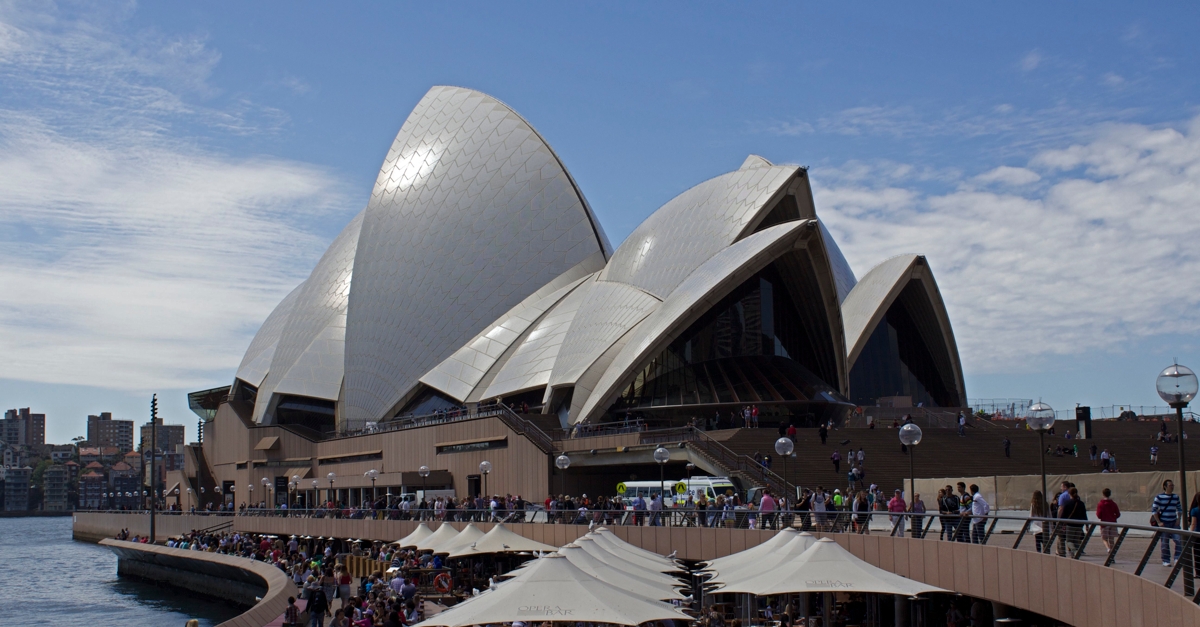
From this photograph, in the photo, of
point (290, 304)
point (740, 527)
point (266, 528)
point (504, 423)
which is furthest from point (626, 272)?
point (290, 304)

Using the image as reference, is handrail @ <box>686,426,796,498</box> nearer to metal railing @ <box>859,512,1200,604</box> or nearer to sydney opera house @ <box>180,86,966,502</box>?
sydney opera house @ <box>180,86,966,502</box>

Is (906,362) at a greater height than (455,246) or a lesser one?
lesser

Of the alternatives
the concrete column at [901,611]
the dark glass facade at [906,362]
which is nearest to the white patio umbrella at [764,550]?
the concrete column at [901,611]

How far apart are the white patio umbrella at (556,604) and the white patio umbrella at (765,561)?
4.60 feet

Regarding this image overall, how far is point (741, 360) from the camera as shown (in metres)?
36.4

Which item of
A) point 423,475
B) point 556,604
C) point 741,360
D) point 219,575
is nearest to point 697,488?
point 741,360

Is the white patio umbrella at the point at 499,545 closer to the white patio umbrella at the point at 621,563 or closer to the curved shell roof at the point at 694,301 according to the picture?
the white patio umbrella at the point at 621,563

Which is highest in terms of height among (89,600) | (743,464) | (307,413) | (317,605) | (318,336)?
Result: (318,336)

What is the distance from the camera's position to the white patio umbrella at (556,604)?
1061 cm

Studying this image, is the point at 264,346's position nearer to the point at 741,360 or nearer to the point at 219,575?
the point at 219,575

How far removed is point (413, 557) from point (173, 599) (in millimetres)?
16196

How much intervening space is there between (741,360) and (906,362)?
1012 cm

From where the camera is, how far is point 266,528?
127 ft

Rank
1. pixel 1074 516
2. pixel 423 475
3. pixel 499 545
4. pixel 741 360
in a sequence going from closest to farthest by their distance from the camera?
pixel 1074 516
pixel 499 545
pixel 423 475
pixel 741 360
